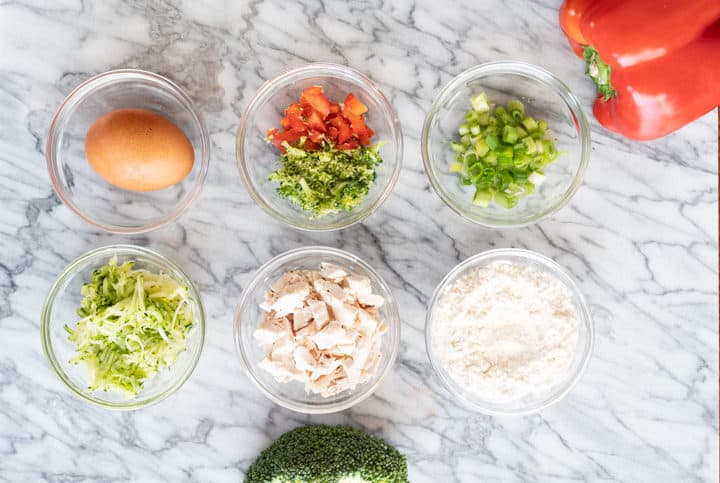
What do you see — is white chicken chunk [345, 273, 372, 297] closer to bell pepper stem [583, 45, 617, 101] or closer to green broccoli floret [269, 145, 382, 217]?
green broccoli floret [269, 145, 382, 217]

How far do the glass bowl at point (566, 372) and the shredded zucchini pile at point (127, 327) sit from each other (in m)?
0.74

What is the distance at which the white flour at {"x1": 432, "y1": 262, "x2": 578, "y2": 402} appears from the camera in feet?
6.16

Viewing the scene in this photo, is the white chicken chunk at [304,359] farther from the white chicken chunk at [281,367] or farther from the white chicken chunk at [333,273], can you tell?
the white chicken chunk at [333,273]

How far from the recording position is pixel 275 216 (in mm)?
1897

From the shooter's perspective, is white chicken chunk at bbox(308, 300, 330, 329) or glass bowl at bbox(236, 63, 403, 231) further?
glass bowl at bbox(236, 63, 403, 231)

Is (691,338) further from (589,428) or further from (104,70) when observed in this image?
(104,70)

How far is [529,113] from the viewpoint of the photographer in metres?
1.99

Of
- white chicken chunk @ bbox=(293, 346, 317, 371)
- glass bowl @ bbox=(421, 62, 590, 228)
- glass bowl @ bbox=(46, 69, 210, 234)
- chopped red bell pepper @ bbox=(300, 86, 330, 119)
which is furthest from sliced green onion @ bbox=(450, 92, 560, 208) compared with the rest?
glass bowl @ bbox=(46, 69, 210, 234)

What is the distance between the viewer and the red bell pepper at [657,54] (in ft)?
5.51

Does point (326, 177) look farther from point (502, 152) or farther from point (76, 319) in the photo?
point (76, 319)

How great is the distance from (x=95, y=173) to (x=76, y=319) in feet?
1.48

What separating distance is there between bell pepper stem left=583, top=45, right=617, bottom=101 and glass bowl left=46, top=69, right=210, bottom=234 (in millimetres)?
1140

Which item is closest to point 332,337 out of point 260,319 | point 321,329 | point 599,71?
point 321,329

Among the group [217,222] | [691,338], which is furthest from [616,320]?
[217,222]
